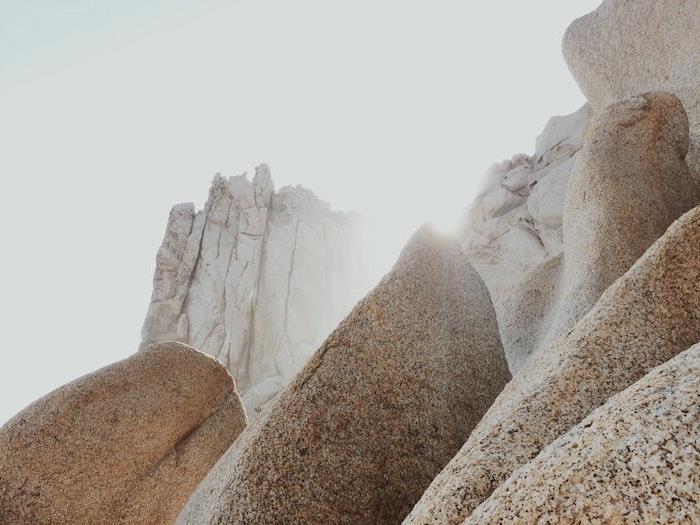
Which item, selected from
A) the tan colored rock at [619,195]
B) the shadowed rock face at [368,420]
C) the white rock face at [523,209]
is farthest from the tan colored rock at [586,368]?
the white rock face at [523,209]

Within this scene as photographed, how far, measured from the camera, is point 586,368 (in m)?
3.60

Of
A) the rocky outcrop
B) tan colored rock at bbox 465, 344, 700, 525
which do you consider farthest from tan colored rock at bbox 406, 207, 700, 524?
the rocky outcrop

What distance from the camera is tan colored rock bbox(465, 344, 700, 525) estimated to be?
2031mm

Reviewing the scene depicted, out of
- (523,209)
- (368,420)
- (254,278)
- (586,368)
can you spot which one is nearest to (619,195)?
(586,368)

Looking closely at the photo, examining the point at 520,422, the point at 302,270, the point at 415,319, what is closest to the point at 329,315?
the point at 302,270

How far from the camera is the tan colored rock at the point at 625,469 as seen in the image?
2.03 m

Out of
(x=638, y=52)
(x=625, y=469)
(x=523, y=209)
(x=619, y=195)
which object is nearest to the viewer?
(x=625, y=469)

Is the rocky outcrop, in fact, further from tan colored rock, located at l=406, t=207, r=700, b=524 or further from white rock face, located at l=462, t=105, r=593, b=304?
white rock face, located at l=462, t=105, r=593, b=304

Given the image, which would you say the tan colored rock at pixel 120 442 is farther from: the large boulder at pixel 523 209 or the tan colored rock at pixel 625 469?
the large boulder at pixel 523 209

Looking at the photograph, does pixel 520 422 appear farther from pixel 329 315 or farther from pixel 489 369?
pixel 329 315

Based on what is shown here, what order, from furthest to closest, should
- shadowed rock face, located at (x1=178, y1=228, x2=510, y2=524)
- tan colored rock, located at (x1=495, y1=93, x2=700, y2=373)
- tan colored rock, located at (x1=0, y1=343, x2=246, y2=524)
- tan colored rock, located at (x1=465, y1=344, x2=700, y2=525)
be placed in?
tan colored rock, located at (x1=0, y1=343, x2=246, y2=524) < tan colored rock, located at (x1=495, y1=93, x2=700, y2=373) < shadowed rock face, located at (x1=178, y1=228, x2=510, y2=524) < tan colored rock, located at (x1=465, y1=344, x2=700, y2=525)

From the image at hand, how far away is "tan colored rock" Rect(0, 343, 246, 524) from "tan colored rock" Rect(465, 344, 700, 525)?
7.85 metres

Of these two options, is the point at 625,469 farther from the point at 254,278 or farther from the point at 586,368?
the point at 254,278

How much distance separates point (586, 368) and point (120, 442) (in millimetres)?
7899
